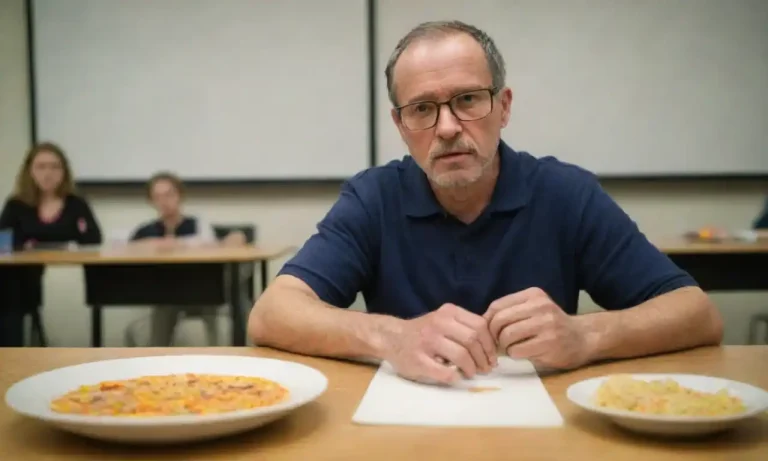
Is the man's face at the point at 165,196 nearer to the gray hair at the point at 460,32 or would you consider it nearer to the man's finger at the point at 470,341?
the gray hair at the point at 460,32

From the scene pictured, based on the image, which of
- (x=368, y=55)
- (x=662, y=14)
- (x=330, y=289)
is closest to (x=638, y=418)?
(x=330, y=289)

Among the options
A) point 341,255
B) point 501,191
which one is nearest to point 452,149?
point 501,191

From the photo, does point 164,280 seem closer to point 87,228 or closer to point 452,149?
point 87,228

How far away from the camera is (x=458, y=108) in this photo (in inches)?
50.6

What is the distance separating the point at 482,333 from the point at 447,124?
0.49 meters

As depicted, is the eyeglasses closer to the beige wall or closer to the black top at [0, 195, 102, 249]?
the beige wall

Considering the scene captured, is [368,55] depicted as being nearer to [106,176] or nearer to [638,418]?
[106,176]

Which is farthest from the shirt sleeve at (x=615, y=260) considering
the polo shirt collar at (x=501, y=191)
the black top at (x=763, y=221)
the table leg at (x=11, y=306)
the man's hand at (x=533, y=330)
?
the table leg at (x=11, y=306)

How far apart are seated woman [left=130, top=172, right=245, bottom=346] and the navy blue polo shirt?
2.37 m

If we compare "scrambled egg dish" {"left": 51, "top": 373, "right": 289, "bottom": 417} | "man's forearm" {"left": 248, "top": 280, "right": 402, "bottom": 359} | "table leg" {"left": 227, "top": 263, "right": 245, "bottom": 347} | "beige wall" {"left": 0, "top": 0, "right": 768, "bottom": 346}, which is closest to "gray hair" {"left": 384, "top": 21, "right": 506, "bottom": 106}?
"man's forearm" {"left": 248, "top": 280, "right": 402, "bottom": 359}

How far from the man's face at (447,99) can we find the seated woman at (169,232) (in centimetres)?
251

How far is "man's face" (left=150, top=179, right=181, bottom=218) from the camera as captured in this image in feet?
12.9

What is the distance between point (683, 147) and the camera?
13.8 ft

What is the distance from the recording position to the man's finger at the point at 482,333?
0.90m
